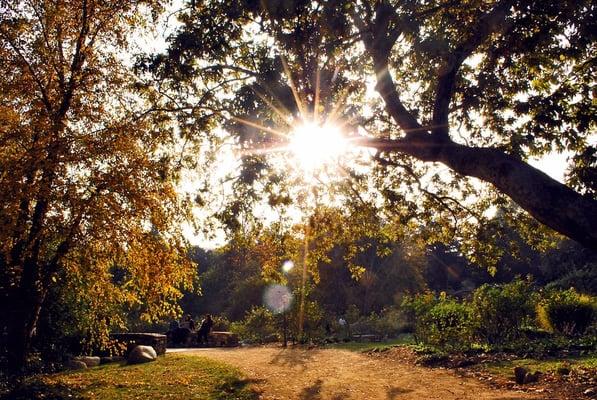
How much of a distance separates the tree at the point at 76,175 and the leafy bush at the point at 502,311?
8.77 meters

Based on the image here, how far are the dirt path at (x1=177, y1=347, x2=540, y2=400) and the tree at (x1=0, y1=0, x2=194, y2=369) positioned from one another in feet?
10.9

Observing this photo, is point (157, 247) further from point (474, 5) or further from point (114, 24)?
point (474, 5)

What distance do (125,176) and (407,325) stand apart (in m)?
20.4

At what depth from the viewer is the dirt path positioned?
8438mm

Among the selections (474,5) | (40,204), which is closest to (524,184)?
(474,5)

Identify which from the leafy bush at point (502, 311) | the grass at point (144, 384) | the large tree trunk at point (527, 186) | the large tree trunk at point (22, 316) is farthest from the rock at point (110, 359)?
Answer: the large tree trunk at point (527, 186)

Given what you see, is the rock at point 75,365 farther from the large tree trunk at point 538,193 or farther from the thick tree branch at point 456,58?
the large tree trunk at point 538,193

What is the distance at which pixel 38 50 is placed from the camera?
1082 cm

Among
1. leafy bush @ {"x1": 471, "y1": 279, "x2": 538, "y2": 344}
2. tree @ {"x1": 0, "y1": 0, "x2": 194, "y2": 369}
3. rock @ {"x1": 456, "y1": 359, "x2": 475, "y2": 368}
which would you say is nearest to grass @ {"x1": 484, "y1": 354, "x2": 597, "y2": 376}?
rock @ {"x1": 456, "y1": 359, "x2": 475, "y2": 368}

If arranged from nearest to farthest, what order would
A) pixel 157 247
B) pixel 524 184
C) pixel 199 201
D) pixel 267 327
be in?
1. pixel 524 184
2. pixel 199 201
3. pixel 157 247
4. pixel 267 327

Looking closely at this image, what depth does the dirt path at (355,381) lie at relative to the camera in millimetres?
8438

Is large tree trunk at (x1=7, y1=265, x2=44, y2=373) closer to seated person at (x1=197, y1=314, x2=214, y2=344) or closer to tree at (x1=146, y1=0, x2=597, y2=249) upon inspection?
tree at (x1=146, y1=0, x2=597, y2=249)

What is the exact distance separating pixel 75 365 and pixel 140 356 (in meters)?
1.83

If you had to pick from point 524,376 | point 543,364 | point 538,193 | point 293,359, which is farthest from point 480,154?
point 293,359
